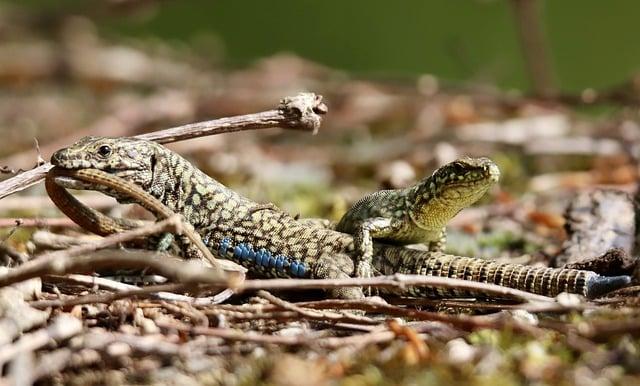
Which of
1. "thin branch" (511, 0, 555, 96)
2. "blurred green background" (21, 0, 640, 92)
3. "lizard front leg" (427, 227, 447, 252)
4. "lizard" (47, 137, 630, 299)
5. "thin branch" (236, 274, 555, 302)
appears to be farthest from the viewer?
"blurred green background" (21, 0, 640, 92)

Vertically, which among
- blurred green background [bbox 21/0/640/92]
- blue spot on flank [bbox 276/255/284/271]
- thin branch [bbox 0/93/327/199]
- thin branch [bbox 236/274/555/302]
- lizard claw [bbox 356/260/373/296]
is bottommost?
thin branch [bbox 236/274/555/302]

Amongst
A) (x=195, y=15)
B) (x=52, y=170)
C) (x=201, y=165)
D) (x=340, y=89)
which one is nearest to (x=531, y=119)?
(x=340, y=89)

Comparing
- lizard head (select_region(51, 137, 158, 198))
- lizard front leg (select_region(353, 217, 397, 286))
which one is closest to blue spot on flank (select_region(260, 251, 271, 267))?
lizard front leg (select_region(353, 217, 397, 286))

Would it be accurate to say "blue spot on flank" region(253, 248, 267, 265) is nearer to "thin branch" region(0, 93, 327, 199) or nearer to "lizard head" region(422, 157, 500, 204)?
"thin branch" region(0, 93, 327, 199)

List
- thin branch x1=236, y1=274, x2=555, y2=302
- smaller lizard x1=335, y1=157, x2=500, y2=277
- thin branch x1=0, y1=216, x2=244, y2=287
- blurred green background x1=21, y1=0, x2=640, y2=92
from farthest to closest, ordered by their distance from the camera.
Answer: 1. blurred green background x1=21, y1=0, x2=640, y2=92
2. smaller lizard x1=335, y1=157, x2=500, y2=277
3. thin branch x1=236, y1=274, x2=555, y2=302
4. thin branch x1=0, y1=216, x2=244, y2=287

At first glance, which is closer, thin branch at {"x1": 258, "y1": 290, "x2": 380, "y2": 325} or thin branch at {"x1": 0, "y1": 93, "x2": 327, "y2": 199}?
thin branch at {"x1": 258, "y1": 290, "x2": 380, "y2": 325}

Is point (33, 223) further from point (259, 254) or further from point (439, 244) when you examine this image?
point (439, 244)

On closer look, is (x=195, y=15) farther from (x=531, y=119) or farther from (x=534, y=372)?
(x=534, y=372)
